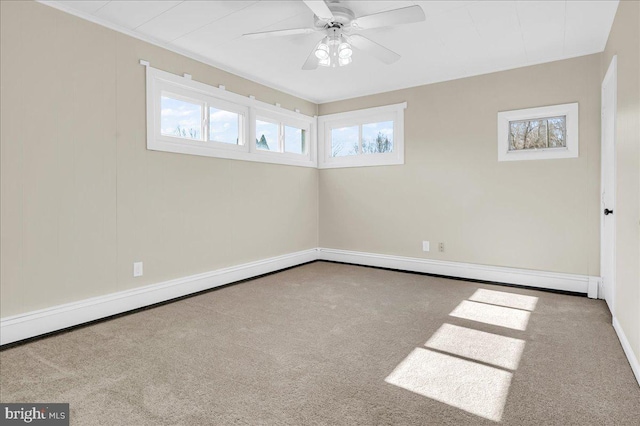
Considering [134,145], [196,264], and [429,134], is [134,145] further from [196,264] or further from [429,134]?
[429,134]

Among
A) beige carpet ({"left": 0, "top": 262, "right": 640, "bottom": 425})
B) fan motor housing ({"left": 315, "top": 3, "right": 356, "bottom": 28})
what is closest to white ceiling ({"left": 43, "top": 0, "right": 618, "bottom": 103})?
fan motor housing ({"left": 315, "top": 3, "right": 356, "bottom": 28})

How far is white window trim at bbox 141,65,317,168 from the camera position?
10.8ft

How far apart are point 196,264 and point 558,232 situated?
3846 mm

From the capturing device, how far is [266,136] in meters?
4.68

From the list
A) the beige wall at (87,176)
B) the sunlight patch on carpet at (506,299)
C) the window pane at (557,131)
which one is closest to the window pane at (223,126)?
the beige wall at (87,176)

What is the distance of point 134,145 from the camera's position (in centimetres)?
314

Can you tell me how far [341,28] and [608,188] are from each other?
2.76 metres

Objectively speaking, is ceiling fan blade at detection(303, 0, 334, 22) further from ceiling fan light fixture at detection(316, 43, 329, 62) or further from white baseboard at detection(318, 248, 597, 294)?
white baseboard at detection(318, 248, 597, 294)

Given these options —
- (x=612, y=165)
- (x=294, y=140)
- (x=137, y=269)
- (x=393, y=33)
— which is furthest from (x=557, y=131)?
(x=137, y=269)

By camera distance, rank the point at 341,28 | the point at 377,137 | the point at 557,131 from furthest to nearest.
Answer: the point at 377,137 → the point at 557,131 → the point at 341,28

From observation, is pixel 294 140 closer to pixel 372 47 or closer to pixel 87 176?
pixel 372 47

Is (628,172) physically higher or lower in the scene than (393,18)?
lower

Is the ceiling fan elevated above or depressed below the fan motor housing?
below

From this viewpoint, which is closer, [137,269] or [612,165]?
[612,165]
